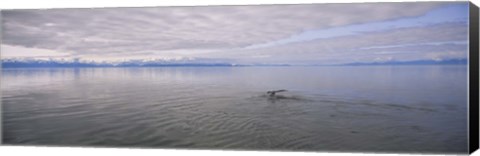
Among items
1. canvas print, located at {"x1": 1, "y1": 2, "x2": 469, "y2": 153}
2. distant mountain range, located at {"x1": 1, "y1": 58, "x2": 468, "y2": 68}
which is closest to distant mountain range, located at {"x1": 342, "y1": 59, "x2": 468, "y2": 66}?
canvas print, located at {"x1": 1, "y1": 2, "x2": 469, "y2": 153}

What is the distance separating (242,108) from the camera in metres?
9.07

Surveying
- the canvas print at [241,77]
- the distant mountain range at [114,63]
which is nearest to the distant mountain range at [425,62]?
the canvas print at [241,77]

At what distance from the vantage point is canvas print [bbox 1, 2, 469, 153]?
28.1 feet

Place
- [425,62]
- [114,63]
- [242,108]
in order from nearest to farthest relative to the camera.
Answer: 1. [425,62]
2. [242,108]
3. [114,63]

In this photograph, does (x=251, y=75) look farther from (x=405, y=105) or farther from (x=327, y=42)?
(x=405, y=105)

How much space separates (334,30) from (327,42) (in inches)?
6.7

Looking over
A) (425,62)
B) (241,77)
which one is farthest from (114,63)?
(425,62)

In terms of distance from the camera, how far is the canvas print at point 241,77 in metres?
8.56

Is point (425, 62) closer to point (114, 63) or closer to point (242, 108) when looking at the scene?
point (242, 108)

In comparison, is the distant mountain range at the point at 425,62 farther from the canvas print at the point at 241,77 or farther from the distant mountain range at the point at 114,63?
the distant mountain range at the point at 114,63

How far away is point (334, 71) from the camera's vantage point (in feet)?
29.4

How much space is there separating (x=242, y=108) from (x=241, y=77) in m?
0.40

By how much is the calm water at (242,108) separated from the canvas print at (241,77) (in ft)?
0.05

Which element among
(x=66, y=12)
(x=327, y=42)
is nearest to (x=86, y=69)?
(x=66, y=12)
